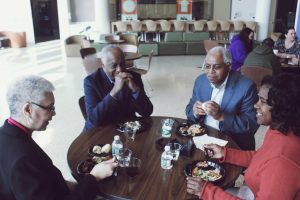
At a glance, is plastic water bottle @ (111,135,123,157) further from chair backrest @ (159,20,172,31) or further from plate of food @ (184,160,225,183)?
chair backrest @ (159,20,172,31)

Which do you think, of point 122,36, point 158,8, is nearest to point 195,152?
point 122,36

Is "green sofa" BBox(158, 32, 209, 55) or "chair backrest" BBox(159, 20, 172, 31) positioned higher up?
"chair backrest" BBox(159, 20, 172, 31)

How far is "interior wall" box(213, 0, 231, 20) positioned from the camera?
12.4 meters

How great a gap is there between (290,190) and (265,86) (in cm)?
61

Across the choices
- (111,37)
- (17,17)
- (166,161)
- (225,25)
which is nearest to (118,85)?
(166,161)

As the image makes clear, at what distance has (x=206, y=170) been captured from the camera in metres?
1.69

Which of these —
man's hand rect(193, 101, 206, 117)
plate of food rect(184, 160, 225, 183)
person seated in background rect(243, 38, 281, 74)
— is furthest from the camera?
person seated in background rect(243, 38, 281, 74)

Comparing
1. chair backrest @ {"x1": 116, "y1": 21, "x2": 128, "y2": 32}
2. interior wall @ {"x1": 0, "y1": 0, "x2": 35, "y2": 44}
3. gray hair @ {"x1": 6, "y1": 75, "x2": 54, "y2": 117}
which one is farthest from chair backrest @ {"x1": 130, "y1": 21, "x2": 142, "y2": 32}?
gray hair @ {"x1": 6, "y1": 75, "x2": 54, "y2": 117}

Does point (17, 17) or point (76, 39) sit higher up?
point (17, 17)

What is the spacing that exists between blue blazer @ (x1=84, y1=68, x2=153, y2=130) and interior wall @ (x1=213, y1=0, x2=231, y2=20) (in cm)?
1092

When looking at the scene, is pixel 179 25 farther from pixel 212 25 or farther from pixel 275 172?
pixel 275 172

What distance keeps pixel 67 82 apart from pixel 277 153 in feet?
18.7

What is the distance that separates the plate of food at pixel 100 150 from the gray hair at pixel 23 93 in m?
0.55

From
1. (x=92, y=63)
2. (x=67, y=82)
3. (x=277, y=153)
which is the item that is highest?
(x=277, y=153)
